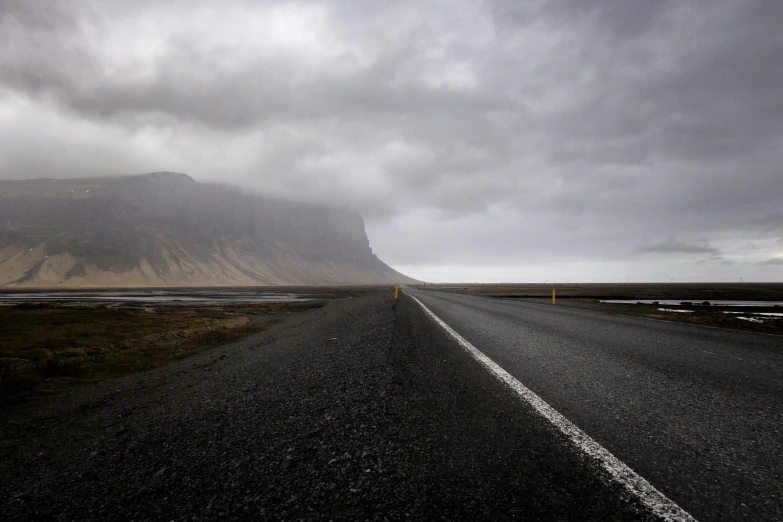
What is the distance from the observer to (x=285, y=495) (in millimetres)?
2414

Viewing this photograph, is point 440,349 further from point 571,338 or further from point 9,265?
point 9,265

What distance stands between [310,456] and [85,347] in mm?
14071

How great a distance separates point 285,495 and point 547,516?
64.6 inches

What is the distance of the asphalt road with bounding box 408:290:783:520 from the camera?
2.39m

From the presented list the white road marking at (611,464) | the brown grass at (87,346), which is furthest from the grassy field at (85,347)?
the white road marking at (611,464)

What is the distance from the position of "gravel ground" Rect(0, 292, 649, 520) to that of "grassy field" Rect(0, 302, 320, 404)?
315 cm

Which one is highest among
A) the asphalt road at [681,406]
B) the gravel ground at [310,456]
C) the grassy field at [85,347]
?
the asphalt road at [681,406]

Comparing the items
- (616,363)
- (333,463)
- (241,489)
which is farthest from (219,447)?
(616,363)

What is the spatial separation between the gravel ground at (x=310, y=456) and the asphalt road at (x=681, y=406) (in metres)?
0.56

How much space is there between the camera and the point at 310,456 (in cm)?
300

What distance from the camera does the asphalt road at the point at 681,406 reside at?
2.39 m

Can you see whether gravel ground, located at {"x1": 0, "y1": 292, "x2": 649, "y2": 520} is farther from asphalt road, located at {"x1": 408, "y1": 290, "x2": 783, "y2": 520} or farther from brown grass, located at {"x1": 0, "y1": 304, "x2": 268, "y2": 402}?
brown grass, located at {"x1": 0, "y1": 304, "x2": 268, "y2": 402}

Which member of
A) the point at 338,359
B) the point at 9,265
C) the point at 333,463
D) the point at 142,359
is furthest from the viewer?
the point at 9,265

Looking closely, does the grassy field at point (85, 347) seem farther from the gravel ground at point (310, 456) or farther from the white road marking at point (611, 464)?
the white road marking at point (611, 464)
